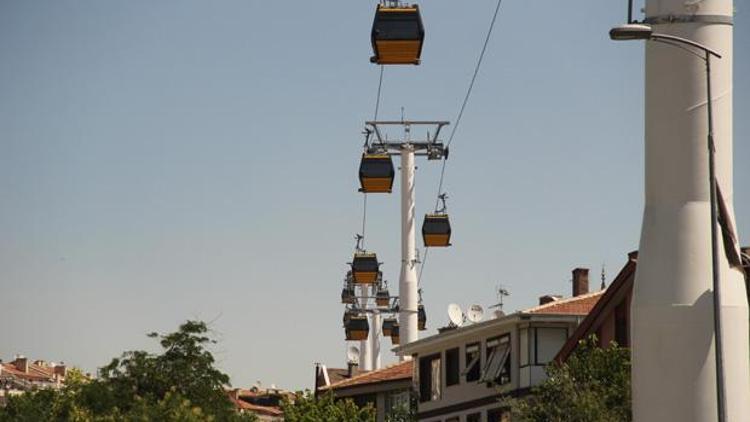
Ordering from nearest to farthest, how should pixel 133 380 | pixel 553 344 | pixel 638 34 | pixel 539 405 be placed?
pixel 638 34, pixel 539 405, pixel 133 380, pixel 553 344

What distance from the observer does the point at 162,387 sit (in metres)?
58.5

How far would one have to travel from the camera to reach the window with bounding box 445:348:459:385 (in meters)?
86.0

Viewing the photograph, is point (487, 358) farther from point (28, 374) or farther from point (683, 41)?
point (28, 374)

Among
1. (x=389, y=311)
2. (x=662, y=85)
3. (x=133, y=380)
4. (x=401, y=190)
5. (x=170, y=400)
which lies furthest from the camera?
(x=389, y=311)

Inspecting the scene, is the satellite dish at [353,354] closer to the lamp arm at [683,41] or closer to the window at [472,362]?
the window at [472,362]

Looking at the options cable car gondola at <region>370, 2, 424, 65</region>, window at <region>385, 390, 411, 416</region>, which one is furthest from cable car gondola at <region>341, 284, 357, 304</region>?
cable car gondola at <region>370, 2, 424, 65</region>

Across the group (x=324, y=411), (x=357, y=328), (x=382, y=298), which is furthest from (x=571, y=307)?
(x=382, y=298)

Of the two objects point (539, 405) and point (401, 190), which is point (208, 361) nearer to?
point (539, 405)

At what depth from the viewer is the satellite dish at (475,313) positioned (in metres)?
86.2

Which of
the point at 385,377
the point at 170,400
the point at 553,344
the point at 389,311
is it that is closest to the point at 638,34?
the point at 170,400

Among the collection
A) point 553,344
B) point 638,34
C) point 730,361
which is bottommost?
point 730,361

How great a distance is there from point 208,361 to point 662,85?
2786 cm

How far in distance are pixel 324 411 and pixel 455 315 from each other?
848 cm

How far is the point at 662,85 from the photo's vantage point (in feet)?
108
